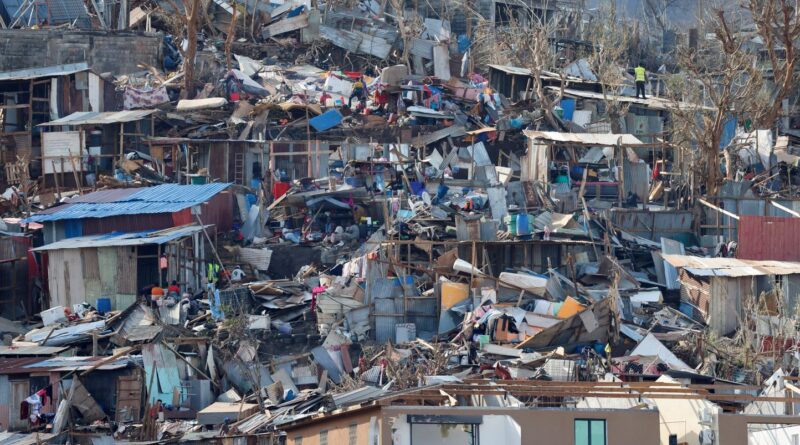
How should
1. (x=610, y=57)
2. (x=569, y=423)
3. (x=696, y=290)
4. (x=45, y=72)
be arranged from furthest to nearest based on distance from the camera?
(x=610, y=57), (x=45, y=72), (x=696, y=290), (x=569, y=423)

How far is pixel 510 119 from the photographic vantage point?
36.6 metres

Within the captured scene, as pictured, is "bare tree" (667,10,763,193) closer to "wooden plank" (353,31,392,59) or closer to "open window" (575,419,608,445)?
"wooden plank" (353,31,392,59)

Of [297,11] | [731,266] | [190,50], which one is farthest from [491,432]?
[297,11]

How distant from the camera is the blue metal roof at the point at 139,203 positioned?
99.5ft

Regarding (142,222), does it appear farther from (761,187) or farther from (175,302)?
(761,187)

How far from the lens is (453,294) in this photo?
27828 mm

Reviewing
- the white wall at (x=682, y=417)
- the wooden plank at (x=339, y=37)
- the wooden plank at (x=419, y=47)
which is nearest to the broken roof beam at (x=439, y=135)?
the wooden plank at (x=419, y=47)

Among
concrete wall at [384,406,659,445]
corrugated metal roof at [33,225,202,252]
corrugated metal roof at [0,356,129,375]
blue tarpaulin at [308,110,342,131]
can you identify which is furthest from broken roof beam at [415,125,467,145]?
concrete wall at [384,406,659,445]

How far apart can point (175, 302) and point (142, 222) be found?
2.86 m

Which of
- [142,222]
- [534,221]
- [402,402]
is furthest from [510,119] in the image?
[402,402]

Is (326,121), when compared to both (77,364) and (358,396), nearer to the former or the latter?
(77,364)

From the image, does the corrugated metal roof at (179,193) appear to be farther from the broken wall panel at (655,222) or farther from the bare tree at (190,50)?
the broken wall panel at (655,222)

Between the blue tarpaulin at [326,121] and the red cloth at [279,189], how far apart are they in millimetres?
2536

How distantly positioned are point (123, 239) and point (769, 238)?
35.7 ft
